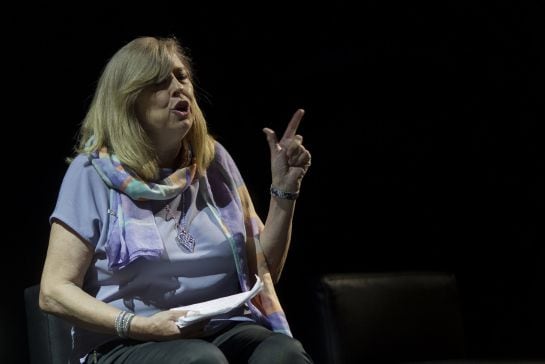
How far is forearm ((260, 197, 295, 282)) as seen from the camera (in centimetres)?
224

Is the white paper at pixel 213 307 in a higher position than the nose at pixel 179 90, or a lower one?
lower

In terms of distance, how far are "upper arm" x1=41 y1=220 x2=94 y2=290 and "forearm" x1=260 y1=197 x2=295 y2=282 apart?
1.48 feet

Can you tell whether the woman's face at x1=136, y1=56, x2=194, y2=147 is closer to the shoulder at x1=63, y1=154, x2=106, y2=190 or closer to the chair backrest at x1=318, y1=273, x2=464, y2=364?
the shoulder at x1=63, y1=154, x2=106, y2=190

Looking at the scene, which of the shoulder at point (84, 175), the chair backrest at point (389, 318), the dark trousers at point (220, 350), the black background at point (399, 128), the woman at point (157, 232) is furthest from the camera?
Result: the black background at point (399, 128)

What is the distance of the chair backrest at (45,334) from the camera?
2.33 meters

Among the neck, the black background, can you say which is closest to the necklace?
the neck

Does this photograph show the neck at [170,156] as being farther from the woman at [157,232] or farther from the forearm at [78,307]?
the forearm at [78,307]

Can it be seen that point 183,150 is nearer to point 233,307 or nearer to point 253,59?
point 233,307

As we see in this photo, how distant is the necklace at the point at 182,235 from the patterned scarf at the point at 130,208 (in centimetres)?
4

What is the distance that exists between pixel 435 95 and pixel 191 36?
2.84 feet

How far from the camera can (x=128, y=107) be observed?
2178 millimetres

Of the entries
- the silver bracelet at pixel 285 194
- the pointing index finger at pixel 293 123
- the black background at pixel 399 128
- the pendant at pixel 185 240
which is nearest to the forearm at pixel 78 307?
the pendant at pixel 185 240

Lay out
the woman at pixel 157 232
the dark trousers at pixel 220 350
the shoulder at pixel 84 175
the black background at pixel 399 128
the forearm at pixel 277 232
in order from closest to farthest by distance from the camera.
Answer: the dark trousers at pixel 220 350
the woman at pixel 157 232
the shoulder at pixel 84 175
the forearm at pixel 277 232
the black background at pixel 399 128

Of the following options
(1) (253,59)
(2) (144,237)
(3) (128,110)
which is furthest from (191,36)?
(2) (144,237)
